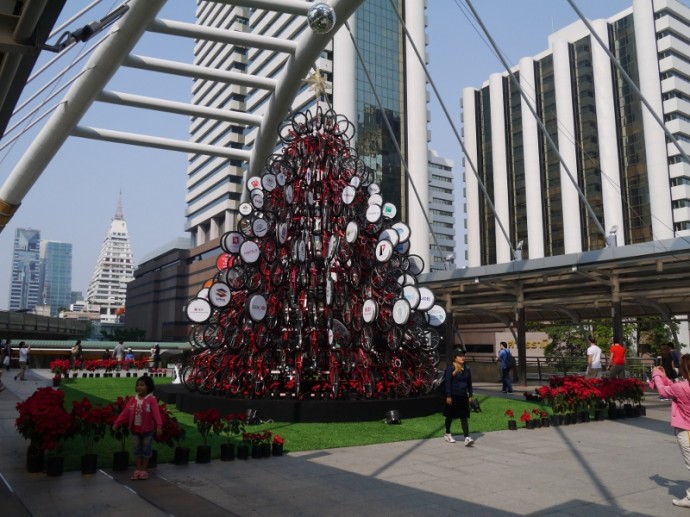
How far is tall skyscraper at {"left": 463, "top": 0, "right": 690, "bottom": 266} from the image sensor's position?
63844mm

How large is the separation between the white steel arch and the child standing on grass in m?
10.9

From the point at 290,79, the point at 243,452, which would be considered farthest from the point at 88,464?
the point at 290,79

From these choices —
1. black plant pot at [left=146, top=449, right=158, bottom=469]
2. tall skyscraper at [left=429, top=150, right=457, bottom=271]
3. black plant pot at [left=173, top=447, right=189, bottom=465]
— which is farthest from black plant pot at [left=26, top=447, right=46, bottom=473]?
tall skyscraper at [left=429, top=150, right=457, bottom=271]

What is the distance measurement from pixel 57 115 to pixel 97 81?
2.21 meters

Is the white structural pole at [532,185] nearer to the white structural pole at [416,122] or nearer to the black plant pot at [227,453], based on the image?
the white structural pole at [416,122]

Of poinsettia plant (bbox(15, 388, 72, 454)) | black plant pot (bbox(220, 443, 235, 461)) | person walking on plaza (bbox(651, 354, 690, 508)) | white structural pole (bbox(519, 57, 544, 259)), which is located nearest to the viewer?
person walking on plaza (bbox(651, 354, 690, 508))

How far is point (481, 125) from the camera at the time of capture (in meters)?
86.6

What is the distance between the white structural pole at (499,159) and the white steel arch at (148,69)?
6025 cm

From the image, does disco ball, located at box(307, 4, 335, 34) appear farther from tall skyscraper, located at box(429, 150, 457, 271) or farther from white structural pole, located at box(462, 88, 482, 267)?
tall skyscraper, located at box(429, 150, 457, 271)

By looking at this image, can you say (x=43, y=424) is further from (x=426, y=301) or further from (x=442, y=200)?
(x=442, y=200)

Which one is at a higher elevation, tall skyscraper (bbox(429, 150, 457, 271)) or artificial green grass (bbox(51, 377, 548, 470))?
tall skyscraper (bbox(429, 150, 457, 271))

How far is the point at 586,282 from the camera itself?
843 inches

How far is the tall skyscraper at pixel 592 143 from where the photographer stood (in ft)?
209

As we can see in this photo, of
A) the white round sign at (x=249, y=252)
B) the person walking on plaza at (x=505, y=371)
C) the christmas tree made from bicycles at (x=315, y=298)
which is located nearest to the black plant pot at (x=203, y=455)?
the christmas tree made from bicycles at (x=315, y=298)
